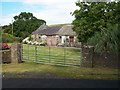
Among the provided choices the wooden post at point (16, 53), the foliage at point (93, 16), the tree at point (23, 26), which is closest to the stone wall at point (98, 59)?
the wooden post at point (16, 53)

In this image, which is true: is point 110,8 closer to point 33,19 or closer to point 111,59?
point 111,59

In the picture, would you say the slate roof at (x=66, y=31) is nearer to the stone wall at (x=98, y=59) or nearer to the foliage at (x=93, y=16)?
the foliage at (x=93, y=16)

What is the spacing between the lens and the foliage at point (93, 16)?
61.1ft

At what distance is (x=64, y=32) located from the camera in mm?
36562

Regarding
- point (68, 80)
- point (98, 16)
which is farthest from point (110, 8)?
point (68, 80)

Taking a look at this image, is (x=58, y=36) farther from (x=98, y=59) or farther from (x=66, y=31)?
(x=98, y=59)

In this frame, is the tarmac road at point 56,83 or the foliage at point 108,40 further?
the foliage at point 108,40

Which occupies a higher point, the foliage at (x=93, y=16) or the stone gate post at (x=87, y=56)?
the foliage at (x=93, y=16)

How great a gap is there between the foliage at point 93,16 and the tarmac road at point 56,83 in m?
9.92

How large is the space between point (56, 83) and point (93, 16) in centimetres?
1238

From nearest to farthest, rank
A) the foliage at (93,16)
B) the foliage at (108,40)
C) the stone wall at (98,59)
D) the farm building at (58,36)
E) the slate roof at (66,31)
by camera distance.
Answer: the foliage at (108,40) → the stone wall at (98,59) → the foliage at (93,16) → the farm building at (58,36) → the slate roof at (66,31)

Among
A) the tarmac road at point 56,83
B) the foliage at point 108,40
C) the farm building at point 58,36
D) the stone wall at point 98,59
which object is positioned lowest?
the tarmac road at point 56,83

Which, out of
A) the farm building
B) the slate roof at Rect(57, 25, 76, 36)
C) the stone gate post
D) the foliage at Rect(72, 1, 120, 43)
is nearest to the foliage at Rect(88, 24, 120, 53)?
the stone gate post

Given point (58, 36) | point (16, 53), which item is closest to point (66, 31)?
point (58, 36)
